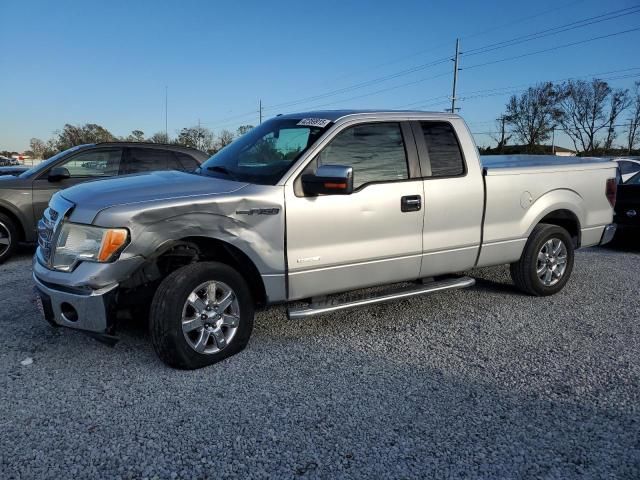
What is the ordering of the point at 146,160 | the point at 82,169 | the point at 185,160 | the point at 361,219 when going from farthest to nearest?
the point at 185,160 < the point at 146,160 < the point at 82,169 < the point at 361,219

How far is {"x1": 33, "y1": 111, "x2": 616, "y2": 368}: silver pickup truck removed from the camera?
10.8 ft

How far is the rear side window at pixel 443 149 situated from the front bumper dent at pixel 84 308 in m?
2.82

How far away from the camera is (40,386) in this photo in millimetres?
3232

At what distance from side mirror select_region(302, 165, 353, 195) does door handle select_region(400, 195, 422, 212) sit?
0.63 metres

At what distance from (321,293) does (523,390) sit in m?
1.59

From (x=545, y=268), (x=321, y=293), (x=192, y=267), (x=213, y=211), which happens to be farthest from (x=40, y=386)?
(x=545, y=268)

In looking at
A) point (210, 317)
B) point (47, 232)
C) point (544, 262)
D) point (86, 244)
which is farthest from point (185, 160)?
point (544, 262)

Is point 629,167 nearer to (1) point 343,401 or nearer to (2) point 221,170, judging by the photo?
(2) point 221,170

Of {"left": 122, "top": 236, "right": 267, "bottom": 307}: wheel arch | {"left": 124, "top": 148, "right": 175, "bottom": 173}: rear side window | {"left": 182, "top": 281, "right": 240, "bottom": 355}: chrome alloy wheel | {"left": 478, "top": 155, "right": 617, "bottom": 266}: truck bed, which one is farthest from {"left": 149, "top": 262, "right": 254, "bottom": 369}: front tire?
{"left": 124, "top": 148, "right": 175, "bottom": 173}: rear side window

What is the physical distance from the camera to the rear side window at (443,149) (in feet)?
14.5

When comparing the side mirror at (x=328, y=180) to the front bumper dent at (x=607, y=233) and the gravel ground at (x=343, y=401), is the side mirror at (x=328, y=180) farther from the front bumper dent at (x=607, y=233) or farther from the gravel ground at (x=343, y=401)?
the front bumper dent at (x=607, y=233)

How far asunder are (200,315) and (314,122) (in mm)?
1834

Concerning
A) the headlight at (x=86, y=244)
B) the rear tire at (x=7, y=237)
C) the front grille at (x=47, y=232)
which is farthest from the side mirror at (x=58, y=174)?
the headlight at (x=86, y=244)

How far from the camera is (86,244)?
3.26m
